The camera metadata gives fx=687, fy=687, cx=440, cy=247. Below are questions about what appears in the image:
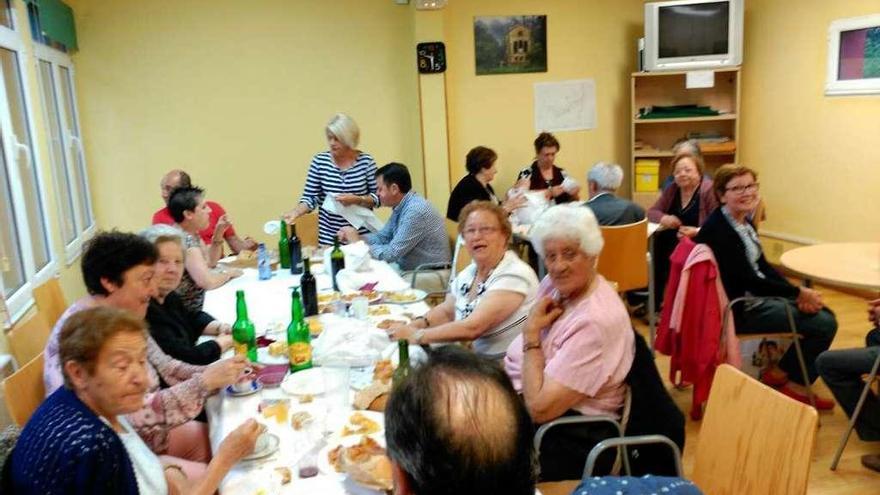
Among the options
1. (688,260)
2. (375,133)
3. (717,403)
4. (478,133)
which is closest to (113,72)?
(375,133)

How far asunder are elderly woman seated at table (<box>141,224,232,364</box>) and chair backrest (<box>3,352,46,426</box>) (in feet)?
1.28

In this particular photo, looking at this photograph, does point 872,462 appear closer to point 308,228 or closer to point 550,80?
point 308,228

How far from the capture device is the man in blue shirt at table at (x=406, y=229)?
390 centimetres

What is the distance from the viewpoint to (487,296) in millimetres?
2473

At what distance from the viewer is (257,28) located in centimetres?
555

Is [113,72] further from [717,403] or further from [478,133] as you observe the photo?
[717,403]

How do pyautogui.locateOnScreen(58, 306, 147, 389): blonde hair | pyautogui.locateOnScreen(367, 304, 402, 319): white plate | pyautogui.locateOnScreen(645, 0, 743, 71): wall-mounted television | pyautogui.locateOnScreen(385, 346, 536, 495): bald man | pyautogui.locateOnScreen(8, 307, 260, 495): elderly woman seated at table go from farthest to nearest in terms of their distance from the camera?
1. pyautogui.locateOnScreen(645, 0, 743, 71): wall-mounted television
2. pyautogui.locateOnScreen(367, 304, 402, 319): white plate
3. pyautogui.locateOnScreen(58, 306, 147, 389): blonde hair
4. pyautogui.locateOnScreen(8, 307, 260, 495): elderly woman seated at table
5. pyautogui.locateOnScreen(385, 346, 536, 495): bald man

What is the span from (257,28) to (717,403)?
4.90m

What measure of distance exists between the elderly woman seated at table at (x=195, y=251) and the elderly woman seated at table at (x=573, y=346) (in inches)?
65.1

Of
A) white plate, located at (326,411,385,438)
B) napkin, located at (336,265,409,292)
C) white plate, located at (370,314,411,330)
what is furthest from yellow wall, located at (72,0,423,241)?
white plate, located at (326,411,385,438)

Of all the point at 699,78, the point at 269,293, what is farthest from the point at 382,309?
the point at 699,78

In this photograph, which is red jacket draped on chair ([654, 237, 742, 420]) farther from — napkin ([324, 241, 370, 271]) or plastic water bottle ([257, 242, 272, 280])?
plastic water bottle ([257, 242, 272, 280])

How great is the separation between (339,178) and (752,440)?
327 centimetres

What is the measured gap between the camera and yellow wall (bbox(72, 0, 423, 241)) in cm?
538
